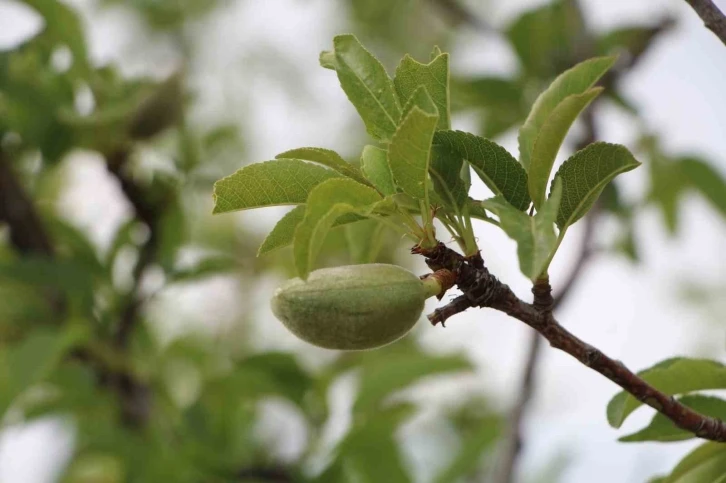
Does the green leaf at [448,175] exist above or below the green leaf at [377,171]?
below

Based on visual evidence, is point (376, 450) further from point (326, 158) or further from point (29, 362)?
point (326, 158)

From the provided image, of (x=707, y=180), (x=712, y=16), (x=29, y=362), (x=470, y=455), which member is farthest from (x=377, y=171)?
(x=707, y=180)

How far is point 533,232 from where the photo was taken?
2.45ft

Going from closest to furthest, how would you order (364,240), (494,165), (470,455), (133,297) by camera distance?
(494,165) < (364,240) < (470,455) < (133,297)

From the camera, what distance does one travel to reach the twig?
828 millimetres

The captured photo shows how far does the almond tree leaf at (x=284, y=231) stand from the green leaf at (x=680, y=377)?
0.40 meters

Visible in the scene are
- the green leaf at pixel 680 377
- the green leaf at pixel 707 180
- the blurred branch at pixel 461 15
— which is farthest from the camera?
the blurred branch at pixel 461 15

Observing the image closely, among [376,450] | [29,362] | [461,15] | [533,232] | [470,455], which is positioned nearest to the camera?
[533,232]

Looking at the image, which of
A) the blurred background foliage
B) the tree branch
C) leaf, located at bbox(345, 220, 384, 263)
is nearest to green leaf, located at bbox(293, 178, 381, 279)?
the tree branch

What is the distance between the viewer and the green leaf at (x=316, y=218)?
0.78 metres

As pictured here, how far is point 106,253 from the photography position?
6.94 ft

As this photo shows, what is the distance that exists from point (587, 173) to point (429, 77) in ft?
0.64

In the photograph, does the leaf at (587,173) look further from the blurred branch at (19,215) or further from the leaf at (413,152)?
the blurred branch at (19,215)

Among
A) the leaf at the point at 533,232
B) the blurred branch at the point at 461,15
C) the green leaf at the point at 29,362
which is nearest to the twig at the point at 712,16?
the leaf at the point at 533,232
